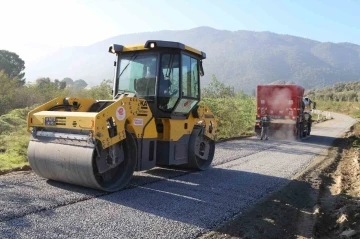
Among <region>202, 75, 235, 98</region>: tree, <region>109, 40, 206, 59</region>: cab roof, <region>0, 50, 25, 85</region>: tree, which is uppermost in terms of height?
<region>0, 50, 25, 85</region>: tree

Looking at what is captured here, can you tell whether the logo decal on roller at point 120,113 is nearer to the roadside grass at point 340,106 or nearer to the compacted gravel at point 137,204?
the compacted gravel at point 137,204

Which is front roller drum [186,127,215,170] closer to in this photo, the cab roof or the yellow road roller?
the yellow road roller

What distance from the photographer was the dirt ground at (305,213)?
5051 millimetres

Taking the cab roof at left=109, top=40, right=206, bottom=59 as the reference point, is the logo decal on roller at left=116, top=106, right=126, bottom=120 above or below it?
below

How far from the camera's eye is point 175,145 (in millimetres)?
7898

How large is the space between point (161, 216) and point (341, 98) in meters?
88.4

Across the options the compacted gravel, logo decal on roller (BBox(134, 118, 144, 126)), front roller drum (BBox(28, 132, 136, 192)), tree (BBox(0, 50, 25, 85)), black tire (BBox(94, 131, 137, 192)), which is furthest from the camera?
tree (BBox(0, 50, 25, 85))

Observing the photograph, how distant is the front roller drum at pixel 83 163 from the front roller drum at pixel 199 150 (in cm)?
204

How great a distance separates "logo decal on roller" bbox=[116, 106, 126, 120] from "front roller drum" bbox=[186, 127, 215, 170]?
2.48 m

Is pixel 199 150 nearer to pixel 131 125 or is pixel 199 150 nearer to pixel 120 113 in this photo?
pixel 131 125

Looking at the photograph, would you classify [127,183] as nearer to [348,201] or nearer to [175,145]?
[175,145]

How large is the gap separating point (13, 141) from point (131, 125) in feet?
23.5

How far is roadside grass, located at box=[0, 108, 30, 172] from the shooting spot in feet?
32.1

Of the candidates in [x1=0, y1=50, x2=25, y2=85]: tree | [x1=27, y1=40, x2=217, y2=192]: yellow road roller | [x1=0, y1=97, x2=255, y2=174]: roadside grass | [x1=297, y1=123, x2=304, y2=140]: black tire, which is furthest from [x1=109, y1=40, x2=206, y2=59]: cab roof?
[x1=0, y1=50, x2=25, y2=85]: tree
